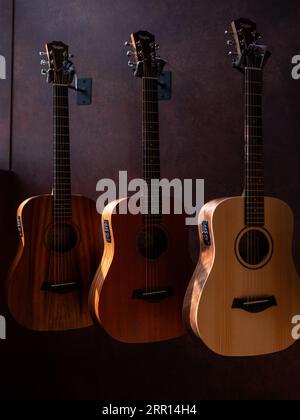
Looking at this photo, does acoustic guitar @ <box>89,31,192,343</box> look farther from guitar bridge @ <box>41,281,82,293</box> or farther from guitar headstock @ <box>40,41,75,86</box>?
guitar headstock @ <box>40,41,75,86</box>

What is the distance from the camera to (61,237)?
6.12ft

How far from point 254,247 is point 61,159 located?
79cm

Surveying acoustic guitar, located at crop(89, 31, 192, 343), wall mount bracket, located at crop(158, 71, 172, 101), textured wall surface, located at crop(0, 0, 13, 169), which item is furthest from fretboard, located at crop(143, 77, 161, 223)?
textured wall surface, located at crop(0, 0, 13, 169)

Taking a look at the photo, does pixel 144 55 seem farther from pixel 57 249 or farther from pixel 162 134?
pixel 57 249

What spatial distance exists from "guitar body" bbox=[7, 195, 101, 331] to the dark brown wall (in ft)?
1.24

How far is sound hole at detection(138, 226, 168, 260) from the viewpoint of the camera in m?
1.79

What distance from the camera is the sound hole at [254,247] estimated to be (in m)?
1.66

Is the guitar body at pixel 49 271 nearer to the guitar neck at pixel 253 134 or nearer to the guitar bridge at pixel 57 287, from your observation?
the guitar bridge at pixel 57 287

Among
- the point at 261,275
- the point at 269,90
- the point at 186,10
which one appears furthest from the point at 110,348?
the point at 186,10

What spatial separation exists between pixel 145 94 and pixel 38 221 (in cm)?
62

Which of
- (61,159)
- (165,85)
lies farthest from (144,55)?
(61,159)

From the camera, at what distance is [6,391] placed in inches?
90.1

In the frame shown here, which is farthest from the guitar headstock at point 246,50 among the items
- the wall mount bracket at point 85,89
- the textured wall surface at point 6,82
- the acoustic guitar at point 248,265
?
the textured wall surface at point 6,82

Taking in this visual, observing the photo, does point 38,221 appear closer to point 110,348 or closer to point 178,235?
point 178,235
